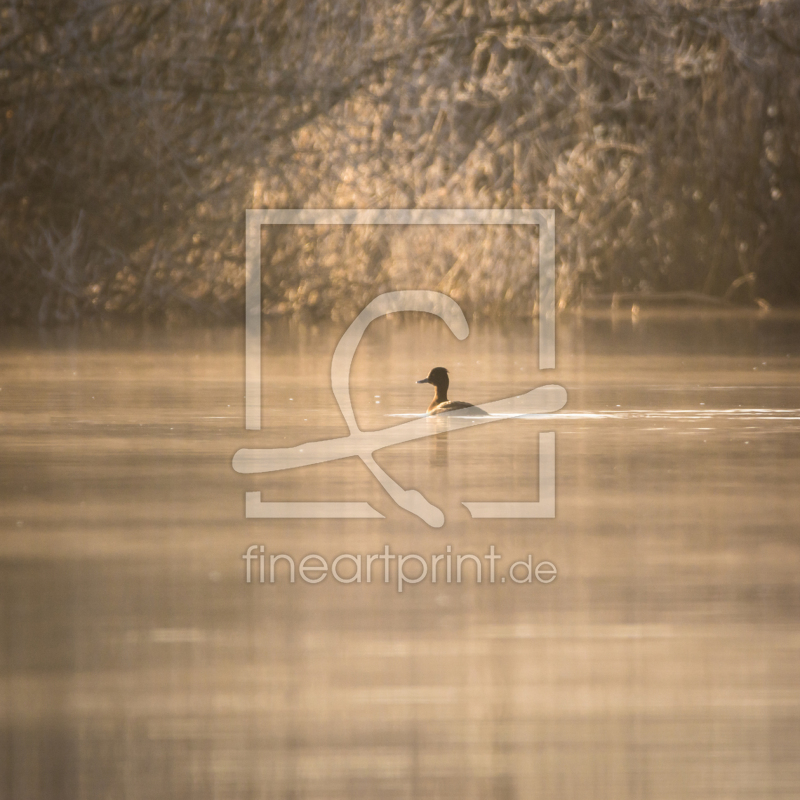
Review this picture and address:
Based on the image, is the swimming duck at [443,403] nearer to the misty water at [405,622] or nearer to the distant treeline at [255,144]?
the misty water at [405,622]

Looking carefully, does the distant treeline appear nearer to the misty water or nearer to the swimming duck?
the swimming duck

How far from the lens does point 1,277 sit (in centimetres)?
2253

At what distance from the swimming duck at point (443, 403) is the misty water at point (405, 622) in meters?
0.53

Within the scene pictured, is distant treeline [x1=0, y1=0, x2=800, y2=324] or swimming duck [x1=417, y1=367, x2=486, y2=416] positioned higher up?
distant treeline [x1=0, y1=0, x2=800, y2=324]

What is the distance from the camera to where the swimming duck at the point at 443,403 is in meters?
11.7

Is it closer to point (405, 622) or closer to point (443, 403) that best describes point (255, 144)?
point (443, 403)

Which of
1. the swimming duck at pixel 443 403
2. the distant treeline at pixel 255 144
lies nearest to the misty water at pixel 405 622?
the swimming duck at pixel 443 403

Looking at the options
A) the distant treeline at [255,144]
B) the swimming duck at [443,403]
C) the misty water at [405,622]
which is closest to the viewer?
the misty water at [405,622]

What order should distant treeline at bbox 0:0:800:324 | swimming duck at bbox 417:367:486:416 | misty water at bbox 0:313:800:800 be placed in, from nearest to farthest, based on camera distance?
misty water at bbox 0:313:800:800 < swimming duck at bbox 417:367:486:416 < distant treeline at bbox 0:0:800:324

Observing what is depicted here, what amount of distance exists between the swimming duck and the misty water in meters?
0.53

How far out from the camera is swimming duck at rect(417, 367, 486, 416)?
11742mm

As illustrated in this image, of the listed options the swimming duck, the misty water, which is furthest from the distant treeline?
the misty water

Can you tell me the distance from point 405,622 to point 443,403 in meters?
6.16

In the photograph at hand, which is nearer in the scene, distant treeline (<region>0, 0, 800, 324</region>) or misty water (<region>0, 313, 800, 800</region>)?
misty water (<region>0, 313, 800, 800</region>)
